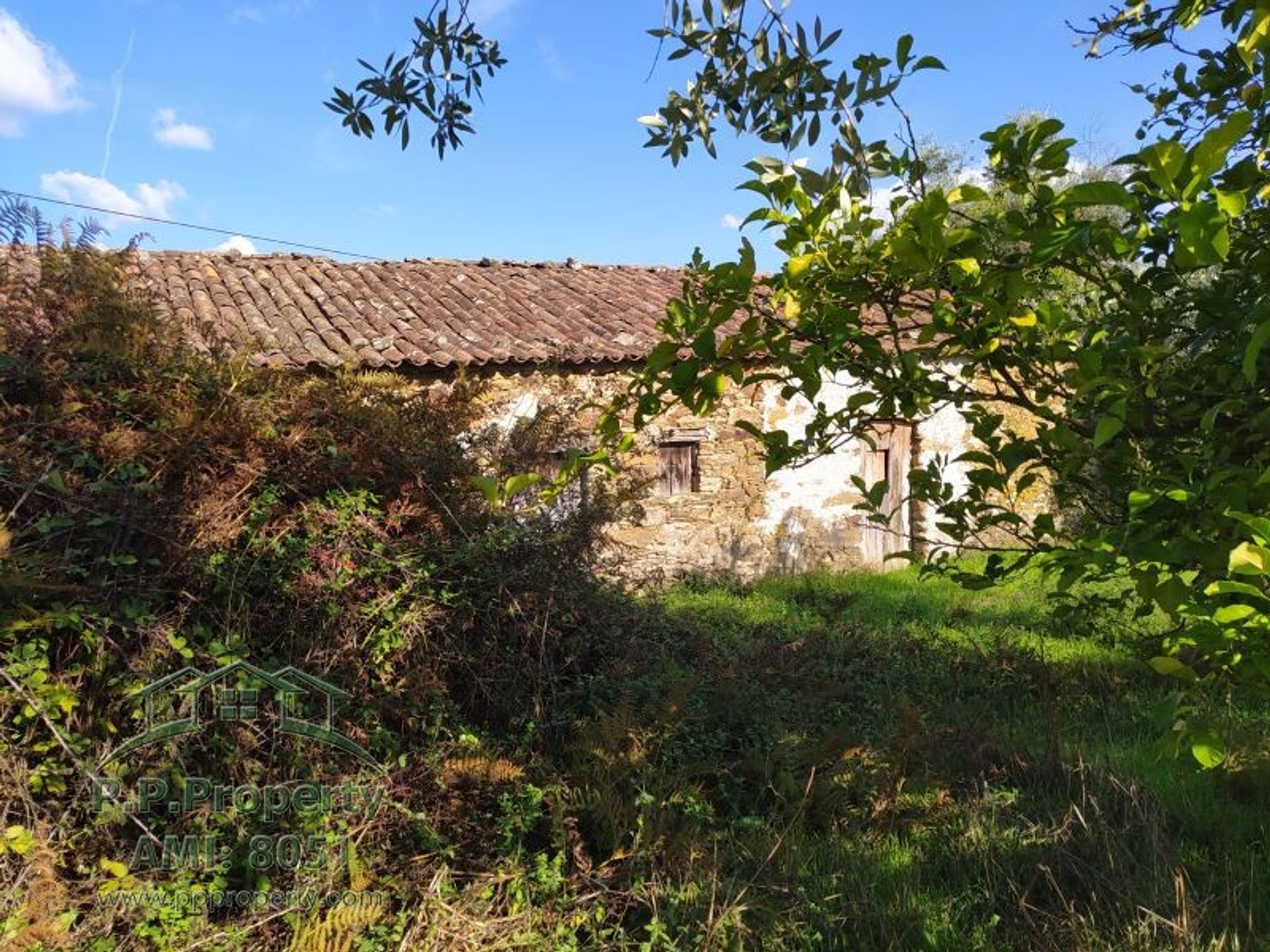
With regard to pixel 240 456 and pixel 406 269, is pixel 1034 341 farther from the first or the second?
pixel 406 269

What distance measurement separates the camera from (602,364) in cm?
953

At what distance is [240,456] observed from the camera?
3.30m

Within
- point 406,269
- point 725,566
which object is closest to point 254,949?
point 725,566

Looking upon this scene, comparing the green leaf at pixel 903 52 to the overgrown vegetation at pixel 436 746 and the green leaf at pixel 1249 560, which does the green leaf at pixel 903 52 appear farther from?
the overgrown vegetation at pixel 436 746

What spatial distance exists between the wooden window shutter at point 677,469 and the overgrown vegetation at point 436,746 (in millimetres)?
6090

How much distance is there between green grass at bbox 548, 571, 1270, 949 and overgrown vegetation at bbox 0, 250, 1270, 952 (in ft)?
0.06

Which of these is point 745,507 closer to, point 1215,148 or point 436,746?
point 436,746

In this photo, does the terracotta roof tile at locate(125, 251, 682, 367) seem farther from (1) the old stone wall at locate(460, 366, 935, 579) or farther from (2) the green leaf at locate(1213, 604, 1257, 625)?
A: (2) the green leaf at locate(1213, 604, 1257, 625)

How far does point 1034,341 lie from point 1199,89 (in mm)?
1233

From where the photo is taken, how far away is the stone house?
29.9 ft

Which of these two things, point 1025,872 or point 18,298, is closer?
point 1025,872

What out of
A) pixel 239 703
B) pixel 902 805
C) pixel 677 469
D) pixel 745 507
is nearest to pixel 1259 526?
pixel 902 805

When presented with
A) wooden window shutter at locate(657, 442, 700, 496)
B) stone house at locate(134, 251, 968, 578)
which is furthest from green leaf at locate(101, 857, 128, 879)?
wooden window shutter at locate(657, 442, 700, 496)

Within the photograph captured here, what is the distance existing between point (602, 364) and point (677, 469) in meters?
1.81
